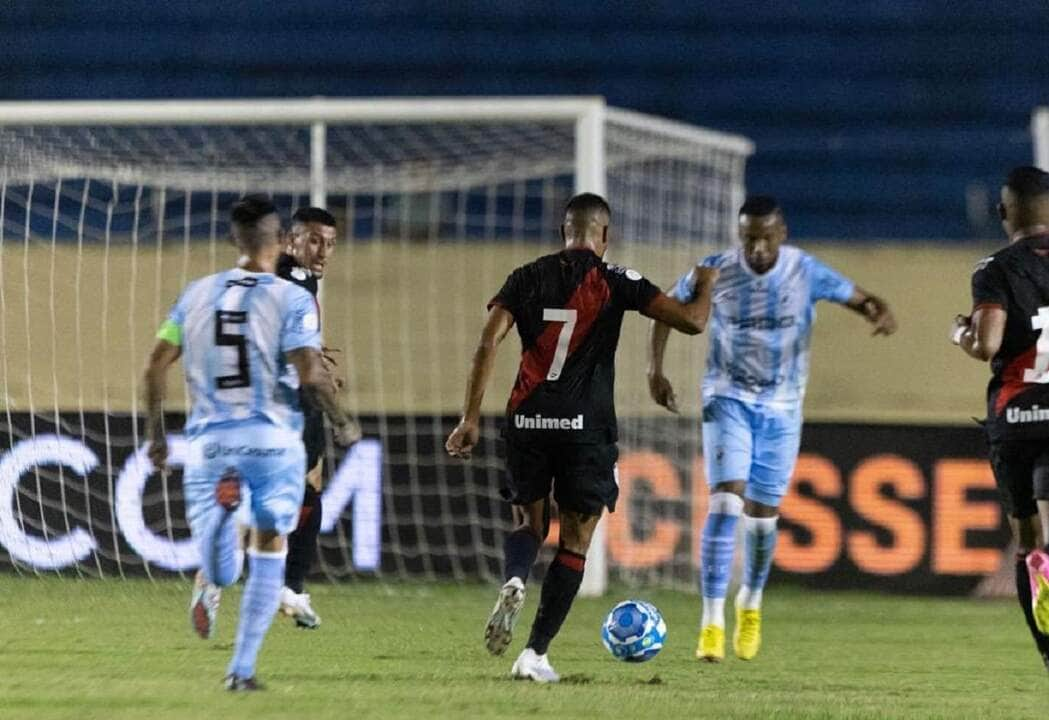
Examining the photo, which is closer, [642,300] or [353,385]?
[642,300]

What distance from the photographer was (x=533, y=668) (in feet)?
22.8

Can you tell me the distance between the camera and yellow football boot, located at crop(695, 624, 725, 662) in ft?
26.5

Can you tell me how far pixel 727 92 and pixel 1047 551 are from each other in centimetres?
846

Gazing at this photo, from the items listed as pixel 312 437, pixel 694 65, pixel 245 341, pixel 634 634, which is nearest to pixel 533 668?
pixel 634 634

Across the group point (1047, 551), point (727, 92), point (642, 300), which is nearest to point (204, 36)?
point (727, 92)

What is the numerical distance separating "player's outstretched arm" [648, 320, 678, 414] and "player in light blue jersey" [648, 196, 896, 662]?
0.21 meters

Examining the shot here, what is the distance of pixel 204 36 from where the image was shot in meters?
15.0

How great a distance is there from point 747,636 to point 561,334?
6.23ft

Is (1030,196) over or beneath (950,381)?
over

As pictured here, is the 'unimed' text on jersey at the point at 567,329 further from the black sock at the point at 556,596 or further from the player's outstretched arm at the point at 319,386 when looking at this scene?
the player's outstretched arm at the point at 319,386

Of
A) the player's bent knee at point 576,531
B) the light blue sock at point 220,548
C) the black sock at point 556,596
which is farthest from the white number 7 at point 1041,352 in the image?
the light blue sock at point 220,548

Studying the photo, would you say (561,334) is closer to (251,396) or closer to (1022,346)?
(251,396)

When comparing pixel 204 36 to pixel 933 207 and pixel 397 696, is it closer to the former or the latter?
pixel 933 207

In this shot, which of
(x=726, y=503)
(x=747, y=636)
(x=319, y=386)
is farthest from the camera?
(x=726, y=503)
